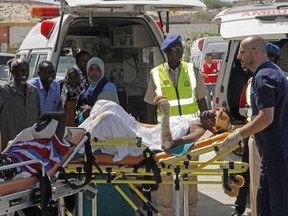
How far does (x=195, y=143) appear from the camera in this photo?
17.9ft

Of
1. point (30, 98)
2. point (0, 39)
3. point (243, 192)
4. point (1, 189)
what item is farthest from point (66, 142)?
point (0, 39)

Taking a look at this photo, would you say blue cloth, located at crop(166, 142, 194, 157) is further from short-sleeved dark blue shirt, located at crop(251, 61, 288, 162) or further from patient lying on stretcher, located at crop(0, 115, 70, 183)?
patient lying on stretcher, located at crop(0, 115, 70, 183)

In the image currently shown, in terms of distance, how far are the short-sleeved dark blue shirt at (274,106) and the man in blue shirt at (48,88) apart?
2583 mm

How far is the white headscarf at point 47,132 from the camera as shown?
197 inches

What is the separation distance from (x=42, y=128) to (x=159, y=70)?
1.87 metres

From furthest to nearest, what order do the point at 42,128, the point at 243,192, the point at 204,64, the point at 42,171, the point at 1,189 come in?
the point at 204,64 → the point at 243,192 → the point at 42,128 → the point at 42,171 → the point at 1,189

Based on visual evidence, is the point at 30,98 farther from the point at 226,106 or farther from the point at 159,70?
the point at 226,106

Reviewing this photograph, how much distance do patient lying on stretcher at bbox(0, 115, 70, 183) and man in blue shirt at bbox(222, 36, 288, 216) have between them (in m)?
1.25

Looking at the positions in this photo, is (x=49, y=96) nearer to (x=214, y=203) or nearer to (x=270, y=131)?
(x=214, y=203)

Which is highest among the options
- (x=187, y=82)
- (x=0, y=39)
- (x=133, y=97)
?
(x=187, y=82)

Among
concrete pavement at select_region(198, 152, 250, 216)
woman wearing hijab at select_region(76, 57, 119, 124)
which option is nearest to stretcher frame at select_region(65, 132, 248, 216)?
woman wearing hijab at select_region(76, 57, 119, 124)

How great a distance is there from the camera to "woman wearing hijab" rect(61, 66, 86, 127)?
283 inches

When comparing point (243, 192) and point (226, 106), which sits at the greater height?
point (226, 106)

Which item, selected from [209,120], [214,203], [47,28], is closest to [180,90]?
[209,120]
